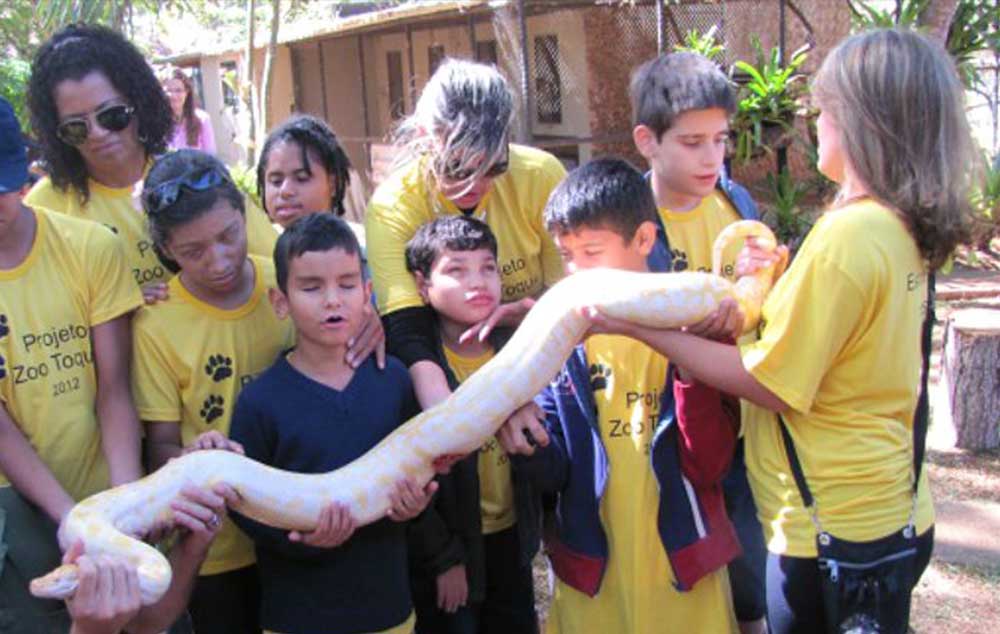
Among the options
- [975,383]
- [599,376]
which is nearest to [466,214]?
[599,376]

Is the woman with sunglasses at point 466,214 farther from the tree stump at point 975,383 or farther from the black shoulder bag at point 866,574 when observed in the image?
the tree stump at point 975,383

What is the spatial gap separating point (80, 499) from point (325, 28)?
635 inches

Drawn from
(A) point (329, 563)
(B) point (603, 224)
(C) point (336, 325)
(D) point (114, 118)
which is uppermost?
(D) point (114, 118)

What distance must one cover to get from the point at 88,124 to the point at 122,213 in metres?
0.32

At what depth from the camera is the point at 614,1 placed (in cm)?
1223

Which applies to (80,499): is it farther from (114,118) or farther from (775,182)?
(775,182)

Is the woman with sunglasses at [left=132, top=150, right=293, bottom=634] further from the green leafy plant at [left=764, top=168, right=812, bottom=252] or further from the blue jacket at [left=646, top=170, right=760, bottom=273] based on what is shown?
the green leafy plant at [left=764, top=168, right=812, bottom=252]

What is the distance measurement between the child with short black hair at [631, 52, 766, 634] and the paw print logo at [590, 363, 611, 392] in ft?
2.07

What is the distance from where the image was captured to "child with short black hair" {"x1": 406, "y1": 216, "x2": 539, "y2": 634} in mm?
3045

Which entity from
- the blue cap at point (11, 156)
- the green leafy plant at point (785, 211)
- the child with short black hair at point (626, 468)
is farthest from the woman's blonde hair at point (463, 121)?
the green leafy plant at point (785, 211)

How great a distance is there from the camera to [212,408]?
2.95 metres

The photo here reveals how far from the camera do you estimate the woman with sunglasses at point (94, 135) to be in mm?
3256

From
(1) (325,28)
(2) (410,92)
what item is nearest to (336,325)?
(2) (410,92)

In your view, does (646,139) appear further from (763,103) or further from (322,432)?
(763,103)
